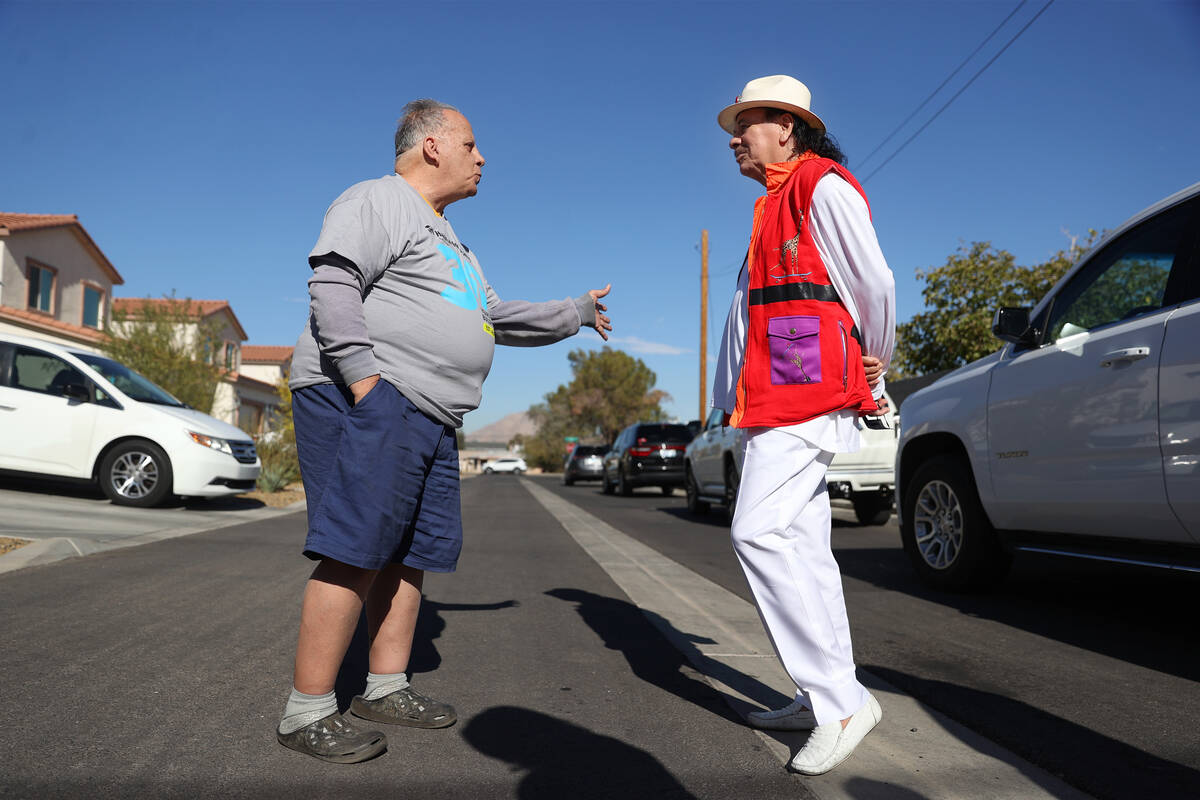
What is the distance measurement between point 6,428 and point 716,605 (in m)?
7.77

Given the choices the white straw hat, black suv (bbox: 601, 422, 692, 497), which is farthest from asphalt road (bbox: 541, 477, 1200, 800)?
black suv (bbox: 601, 422, 692, 497)

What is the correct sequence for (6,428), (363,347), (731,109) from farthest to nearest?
1. (6,428)
2. (731,109)
3. (363,347)

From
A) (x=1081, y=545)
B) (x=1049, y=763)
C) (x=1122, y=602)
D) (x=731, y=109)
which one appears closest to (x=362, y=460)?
(x=731, y=109)

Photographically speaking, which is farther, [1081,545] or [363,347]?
[1081,545]

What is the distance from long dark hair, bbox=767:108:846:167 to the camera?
277 cm

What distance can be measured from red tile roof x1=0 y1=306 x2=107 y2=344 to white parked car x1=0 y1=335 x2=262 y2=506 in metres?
11.4

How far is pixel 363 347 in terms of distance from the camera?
237cm

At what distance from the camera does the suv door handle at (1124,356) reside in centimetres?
353

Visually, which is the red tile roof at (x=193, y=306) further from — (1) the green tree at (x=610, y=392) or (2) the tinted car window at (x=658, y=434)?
(1) the green tree at (x=610, y=392)

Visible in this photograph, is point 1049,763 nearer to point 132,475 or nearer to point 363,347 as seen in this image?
point 363,347

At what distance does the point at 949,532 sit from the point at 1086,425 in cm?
145

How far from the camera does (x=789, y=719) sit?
2.64 meters

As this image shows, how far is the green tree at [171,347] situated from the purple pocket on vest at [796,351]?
16.7 metres

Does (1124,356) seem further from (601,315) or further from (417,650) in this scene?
(417,650)
